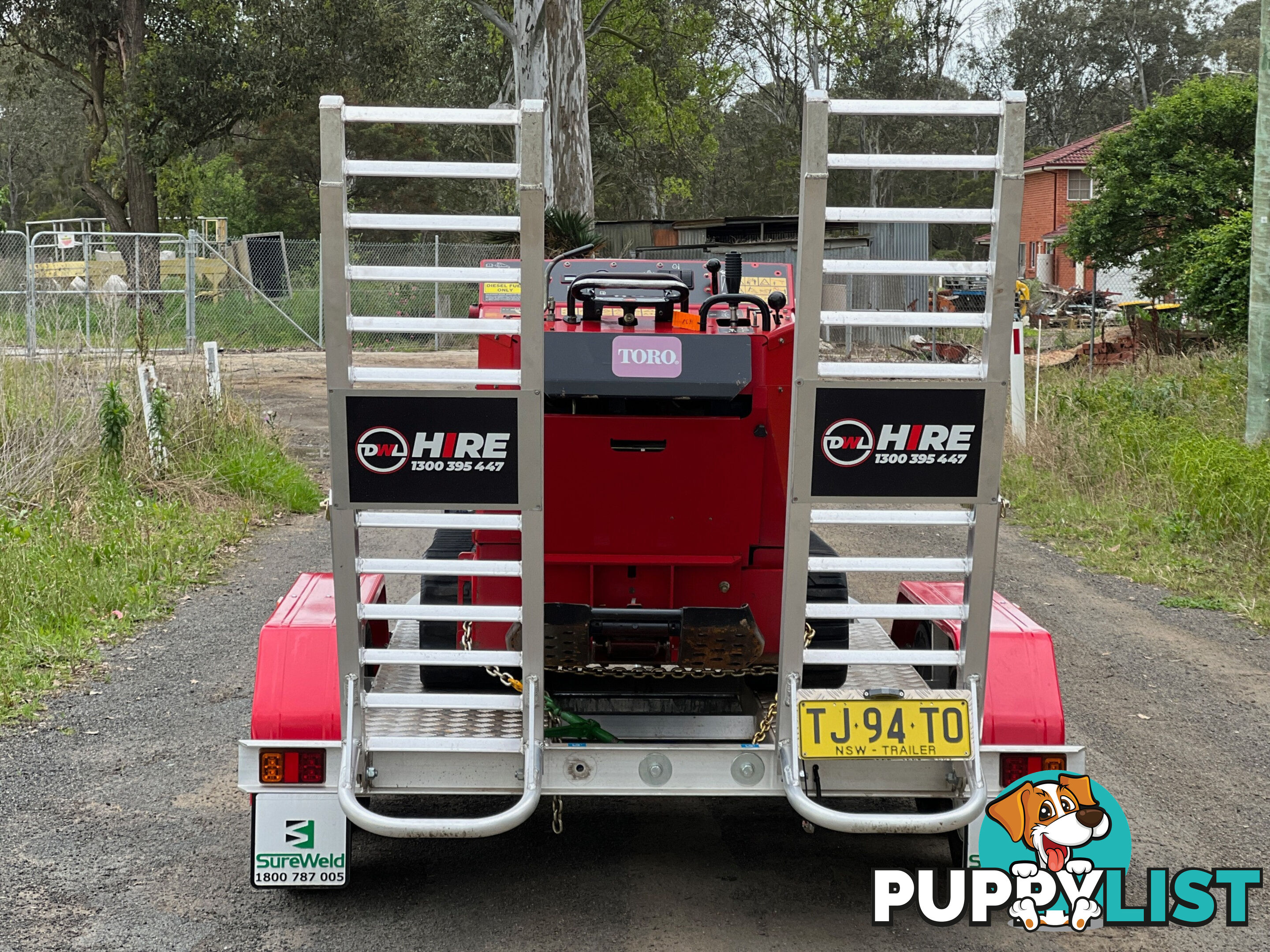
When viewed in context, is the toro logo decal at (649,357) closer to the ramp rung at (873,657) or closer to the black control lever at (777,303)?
the black control lever at (777,303)

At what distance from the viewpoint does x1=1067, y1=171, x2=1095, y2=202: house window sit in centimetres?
5034

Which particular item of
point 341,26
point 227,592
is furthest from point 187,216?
point 227,592

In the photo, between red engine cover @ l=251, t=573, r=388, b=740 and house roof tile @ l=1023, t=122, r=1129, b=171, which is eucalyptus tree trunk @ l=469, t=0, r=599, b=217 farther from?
house roof tile @ l=1023, t=122, r=1129, b=171

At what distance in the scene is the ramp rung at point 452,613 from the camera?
4.01 metres

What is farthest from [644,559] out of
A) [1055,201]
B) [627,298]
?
[1055,201]

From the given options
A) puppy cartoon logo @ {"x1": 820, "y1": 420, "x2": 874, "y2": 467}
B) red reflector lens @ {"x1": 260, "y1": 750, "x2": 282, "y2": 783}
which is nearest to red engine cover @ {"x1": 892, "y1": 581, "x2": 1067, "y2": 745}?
puppy cartoon logo @ {"x1": 820, "y1": 420, "x2": 874, "y2": 467}

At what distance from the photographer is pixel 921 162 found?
3.76 metres

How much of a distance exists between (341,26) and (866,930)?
29.7 metres

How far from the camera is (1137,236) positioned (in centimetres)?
2338

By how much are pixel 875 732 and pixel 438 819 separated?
4.53 ft

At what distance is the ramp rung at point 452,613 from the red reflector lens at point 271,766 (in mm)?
667

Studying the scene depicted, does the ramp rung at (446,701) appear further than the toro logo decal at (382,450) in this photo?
Yes

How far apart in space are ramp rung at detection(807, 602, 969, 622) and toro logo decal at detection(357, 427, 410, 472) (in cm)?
134

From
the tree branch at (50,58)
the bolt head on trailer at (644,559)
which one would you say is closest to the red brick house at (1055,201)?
the tree branch at (50,58)
